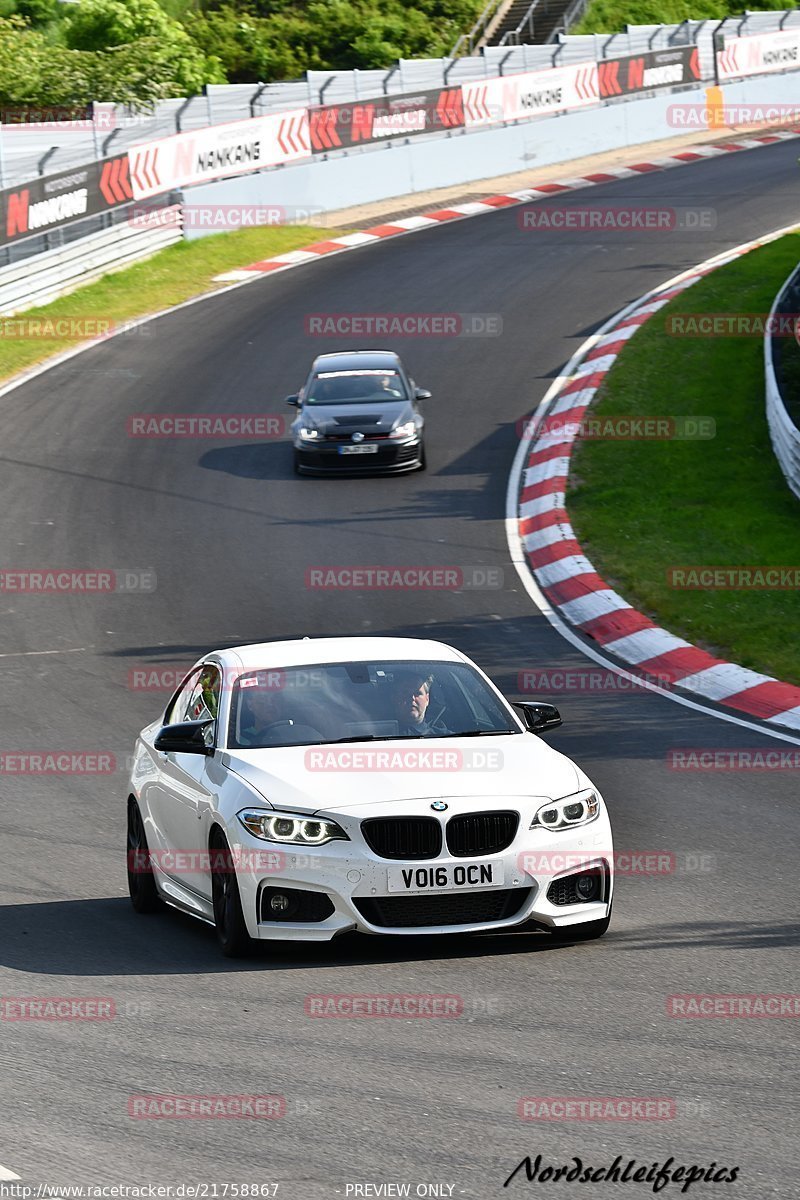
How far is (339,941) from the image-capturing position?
895 cm

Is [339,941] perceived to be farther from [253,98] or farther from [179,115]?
[253,98]

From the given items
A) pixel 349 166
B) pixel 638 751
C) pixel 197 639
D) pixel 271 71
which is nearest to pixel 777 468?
pixel 197 639

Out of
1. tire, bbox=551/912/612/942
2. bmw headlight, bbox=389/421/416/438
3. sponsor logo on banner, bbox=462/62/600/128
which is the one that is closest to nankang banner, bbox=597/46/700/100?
sponsor logo on banner, bbox=462/62/600/128

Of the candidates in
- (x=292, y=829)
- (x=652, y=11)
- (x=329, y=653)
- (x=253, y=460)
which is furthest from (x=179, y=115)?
(x=292, y=829)

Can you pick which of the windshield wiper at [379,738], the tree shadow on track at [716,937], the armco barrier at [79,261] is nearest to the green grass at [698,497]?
the tree shadow on track at [716,937]

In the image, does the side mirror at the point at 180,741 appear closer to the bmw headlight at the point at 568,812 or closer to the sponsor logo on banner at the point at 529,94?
the bmw headlight at the point at 568,812

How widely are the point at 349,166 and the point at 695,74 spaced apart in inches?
545

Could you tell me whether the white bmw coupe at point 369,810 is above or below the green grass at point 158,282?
above

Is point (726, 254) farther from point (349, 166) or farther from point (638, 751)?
point (638, 751)

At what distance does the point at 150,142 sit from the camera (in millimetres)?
35781

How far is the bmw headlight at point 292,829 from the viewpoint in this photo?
8.34m

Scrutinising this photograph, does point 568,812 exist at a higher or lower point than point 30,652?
higher

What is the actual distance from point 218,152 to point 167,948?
3054 centimetres

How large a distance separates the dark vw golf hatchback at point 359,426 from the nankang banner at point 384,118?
1629 cm
